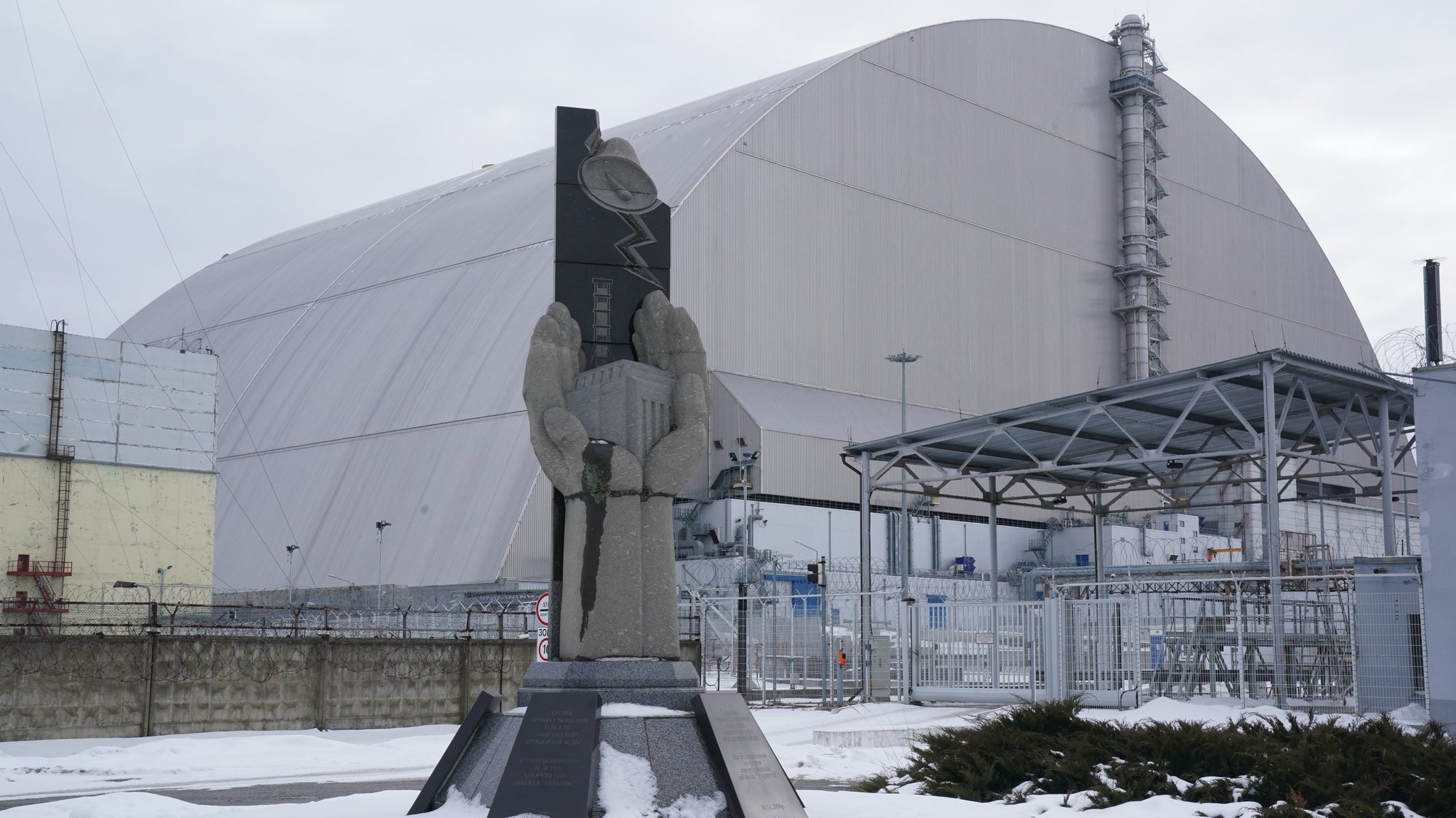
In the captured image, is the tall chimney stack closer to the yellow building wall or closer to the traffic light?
the traffic light

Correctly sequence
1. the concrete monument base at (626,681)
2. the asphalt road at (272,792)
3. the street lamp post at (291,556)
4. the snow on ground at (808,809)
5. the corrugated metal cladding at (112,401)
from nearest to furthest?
the concrete monument base at (626,681)
the snow on ground at (808,809)
the asphalt road at (272,792)
the corrugated metal cladding at (112,401)
the street lamp post at (291,556)

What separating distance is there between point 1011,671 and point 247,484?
117 ft

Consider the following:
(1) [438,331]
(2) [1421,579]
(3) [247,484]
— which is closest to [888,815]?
(2) [1421,579]

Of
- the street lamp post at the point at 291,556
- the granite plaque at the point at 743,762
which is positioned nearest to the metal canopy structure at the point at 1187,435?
the granite plaque at the point at 743,762

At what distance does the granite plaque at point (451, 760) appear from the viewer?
12836 mm

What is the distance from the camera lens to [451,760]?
13.1m

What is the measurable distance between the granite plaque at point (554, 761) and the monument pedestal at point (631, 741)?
0.04 feet

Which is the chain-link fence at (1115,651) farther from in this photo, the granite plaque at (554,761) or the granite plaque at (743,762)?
the granite plaque at (554,761)

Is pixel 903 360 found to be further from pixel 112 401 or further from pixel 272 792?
pixel 272 792

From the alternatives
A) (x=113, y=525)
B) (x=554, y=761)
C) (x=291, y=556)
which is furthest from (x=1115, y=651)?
(x=291, y=556)

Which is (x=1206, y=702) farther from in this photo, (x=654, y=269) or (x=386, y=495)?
(x=386, y=495)

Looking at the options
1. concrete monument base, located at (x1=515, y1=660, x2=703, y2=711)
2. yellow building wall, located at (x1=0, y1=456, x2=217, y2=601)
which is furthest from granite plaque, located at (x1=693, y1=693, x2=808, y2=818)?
yellow building wall, located at (x1=0, y1=456, x2=217, y2=601)

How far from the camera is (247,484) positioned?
182ft

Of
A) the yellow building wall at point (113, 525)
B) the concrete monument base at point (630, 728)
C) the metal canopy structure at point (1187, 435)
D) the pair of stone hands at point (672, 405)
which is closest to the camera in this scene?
the concrete monument base at point (630, 728)
